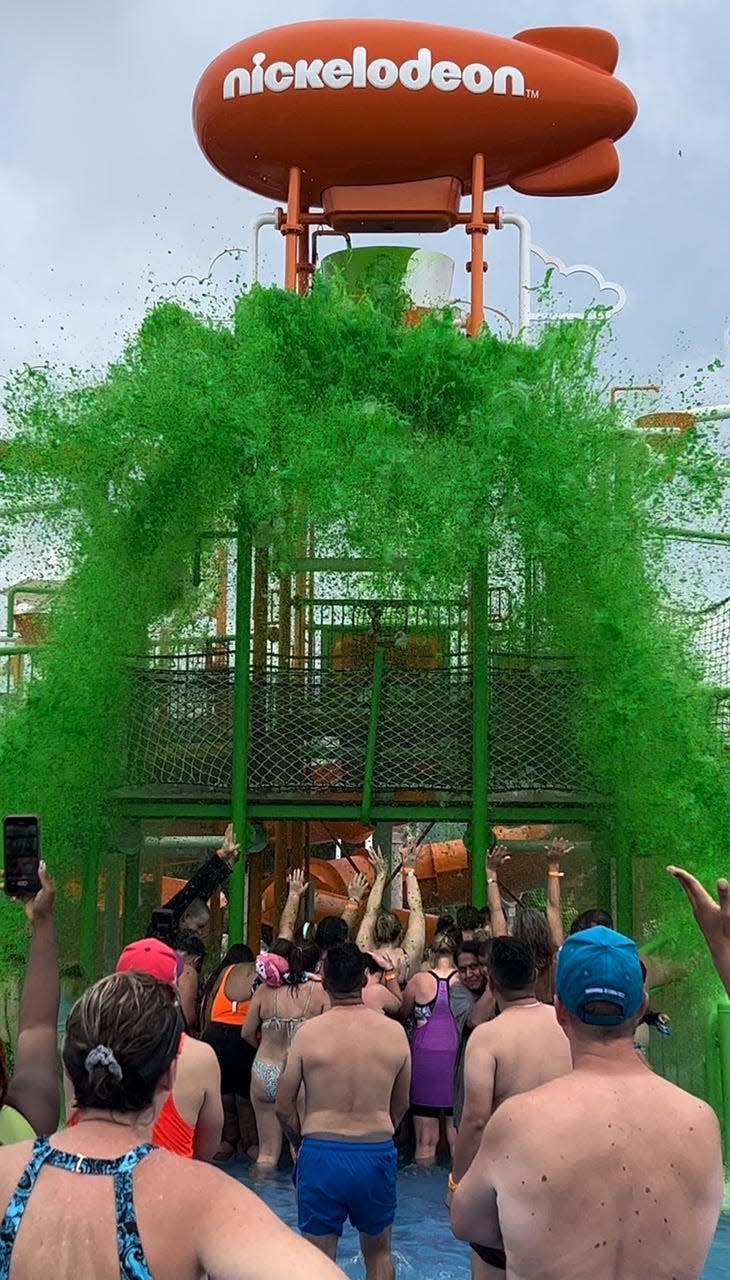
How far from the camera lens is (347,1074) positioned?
5188 millimetres

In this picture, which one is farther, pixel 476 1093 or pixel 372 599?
pixel 372 599

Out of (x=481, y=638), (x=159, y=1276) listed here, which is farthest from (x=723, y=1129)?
(x=159, y=1276)

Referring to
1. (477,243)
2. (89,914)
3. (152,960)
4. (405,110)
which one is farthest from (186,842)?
(152,960)

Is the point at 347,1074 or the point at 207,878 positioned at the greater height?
the point at 207,878

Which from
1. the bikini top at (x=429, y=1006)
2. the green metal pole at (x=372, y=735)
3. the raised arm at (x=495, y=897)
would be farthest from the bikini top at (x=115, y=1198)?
the green metal pole at (x=372, y=735)

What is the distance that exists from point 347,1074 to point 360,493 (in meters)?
4.15

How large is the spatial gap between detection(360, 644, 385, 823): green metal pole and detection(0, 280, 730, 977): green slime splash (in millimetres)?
727

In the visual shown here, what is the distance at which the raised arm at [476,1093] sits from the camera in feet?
13.5

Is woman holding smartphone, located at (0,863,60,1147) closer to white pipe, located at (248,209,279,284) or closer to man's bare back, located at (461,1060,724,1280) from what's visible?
man's bare back, located at (461,1060,724,1280)

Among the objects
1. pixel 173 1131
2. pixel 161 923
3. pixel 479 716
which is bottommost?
pixel 173 1131

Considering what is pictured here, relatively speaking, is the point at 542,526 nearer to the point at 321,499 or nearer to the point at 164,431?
the point at 321,499

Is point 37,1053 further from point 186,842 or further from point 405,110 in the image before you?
point 186,842

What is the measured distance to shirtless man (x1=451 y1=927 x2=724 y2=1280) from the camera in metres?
2.55

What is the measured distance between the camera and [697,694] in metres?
8.42
